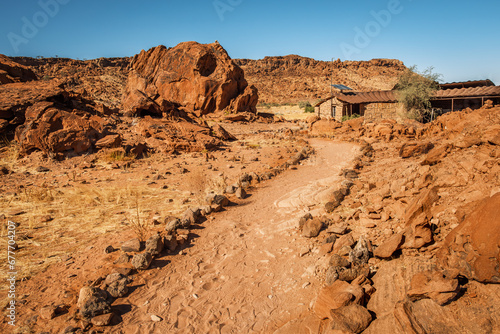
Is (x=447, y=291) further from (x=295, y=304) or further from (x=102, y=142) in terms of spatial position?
(x=102, y=142)

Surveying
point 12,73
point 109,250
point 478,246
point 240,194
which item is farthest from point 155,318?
point 12,73

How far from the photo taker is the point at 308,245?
4340 mm

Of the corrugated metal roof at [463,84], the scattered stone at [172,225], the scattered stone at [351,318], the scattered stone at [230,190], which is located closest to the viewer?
the scattered stone at [351,318]

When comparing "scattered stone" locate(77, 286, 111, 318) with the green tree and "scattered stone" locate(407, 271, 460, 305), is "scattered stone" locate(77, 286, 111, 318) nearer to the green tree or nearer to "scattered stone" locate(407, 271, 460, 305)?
"scattered stone" locate(407, 271, 460, 305)

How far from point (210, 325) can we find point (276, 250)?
164 centimetres

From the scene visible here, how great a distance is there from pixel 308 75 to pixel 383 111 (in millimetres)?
46146

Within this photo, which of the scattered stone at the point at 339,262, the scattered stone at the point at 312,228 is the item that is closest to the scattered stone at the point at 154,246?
the scattered stone at the point at 312,228

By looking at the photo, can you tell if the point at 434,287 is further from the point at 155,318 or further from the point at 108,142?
the point at 108,142

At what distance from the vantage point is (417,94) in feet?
65.7

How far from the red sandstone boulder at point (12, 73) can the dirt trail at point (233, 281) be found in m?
13.2

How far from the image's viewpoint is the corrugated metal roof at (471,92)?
18.5m

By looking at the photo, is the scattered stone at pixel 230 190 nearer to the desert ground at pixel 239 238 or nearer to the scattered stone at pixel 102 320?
the desert ground at pixel 239 238

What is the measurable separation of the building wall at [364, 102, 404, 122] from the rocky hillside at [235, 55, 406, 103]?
27.3 m


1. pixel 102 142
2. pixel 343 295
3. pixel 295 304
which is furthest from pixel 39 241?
pixel 102 142
